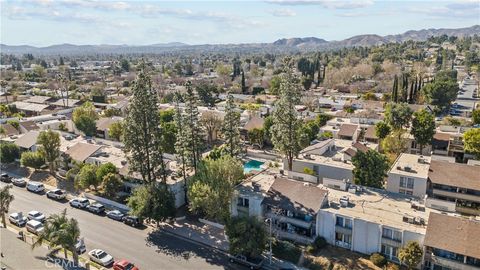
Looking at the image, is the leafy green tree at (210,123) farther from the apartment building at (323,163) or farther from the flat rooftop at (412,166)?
the flat rooftop at (412,166)

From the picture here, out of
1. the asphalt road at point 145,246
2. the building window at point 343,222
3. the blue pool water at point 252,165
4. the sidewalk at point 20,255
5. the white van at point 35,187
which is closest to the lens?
the sidewalk at point 20,255

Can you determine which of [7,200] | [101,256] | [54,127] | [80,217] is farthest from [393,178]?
[54,127]

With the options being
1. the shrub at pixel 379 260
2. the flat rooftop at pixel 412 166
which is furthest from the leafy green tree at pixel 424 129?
the shrub at pixel 379 260

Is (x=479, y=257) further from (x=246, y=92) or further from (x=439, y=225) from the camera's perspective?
(x=246, y=92)

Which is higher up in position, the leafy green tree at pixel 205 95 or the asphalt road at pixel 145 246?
the leafy green tree at pixel 205 95

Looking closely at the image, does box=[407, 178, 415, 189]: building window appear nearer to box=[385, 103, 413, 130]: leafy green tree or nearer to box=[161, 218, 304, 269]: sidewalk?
box=[161, 218, 304, 269]: sidewalk

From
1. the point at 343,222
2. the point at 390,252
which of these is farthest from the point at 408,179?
the point at 343,222
